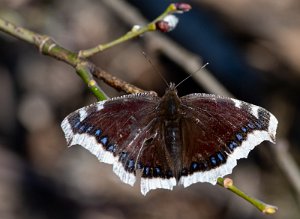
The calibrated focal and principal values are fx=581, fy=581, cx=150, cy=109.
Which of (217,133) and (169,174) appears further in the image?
(217,133)

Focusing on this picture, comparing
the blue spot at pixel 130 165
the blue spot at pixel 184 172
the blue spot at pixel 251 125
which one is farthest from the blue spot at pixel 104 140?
the blue spot at pixel 251 125

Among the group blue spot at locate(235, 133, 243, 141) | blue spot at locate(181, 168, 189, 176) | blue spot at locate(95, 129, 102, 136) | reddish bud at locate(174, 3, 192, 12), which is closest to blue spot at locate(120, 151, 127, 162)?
blue spot at locate(95, 129, 102, 136)

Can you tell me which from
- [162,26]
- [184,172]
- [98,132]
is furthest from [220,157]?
[162,26]

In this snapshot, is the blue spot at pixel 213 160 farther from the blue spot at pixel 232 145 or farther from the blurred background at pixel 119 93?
the blurred background at pixel 119 93

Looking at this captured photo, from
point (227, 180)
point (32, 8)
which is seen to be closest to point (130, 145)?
point (227, 180)

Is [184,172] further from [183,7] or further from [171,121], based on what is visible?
[183,7]

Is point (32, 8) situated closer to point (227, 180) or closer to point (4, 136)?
point (4, 136)
